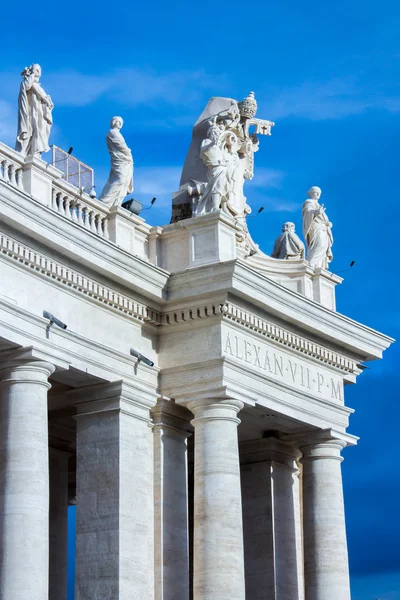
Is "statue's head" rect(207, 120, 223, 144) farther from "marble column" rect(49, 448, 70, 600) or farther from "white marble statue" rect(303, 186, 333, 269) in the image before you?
"marble column" rect(49, 448, 70, 600)

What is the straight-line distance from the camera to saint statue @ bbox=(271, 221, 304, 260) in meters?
46.4

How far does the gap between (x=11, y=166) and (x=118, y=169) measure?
487 centimetres

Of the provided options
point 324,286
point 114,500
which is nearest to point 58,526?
point 114,500

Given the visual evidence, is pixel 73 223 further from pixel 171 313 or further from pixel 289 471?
pixel 289 471

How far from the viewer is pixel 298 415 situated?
142ft

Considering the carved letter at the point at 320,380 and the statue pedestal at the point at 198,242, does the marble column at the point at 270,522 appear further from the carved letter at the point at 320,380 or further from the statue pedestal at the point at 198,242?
the statue pedestal at the point at 198,242

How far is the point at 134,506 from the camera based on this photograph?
127 feet

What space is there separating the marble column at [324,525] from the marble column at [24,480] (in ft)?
35.4

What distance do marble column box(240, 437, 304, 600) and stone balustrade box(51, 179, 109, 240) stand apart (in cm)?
894

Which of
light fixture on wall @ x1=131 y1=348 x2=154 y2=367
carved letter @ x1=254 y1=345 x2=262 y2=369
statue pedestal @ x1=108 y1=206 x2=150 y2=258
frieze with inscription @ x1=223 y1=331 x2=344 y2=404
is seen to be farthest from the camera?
carved letter @ x1=254 y1=345 x2=262 y2=369

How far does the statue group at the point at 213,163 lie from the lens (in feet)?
127

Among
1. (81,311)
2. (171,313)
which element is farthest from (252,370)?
(81,311)

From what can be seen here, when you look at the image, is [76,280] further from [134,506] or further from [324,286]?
[324,286]

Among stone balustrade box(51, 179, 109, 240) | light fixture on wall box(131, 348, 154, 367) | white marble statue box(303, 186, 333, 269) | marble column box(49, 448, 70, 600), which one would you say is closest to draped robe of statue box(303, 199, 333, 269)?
white marble statue box(303, 186, 333, 269)
